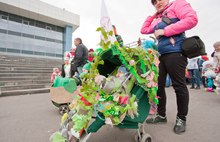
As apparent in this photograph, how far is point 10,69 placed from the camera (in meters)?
7.70

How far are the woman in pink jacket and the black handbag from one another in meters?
0.06

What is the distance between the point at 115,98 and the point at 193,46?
1009mm

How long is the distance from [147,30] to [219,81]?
258cm

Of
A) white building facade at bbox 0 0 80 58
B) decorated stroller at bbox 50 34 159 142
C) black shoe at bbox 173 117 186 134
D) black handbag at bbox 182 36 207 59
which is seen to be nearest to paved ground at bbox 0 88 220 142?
black shoe at bbox 173 117 186 134

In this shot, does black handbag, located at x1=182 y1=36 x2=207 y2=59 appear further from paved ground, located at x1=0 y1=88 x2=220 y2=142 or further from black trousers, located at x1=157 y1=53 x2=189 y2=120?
paved ground, located at x1=0 y1=88 x2=220 y2=142

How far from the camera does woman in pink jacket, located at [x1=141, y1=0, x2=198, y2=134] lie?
1.51 metres

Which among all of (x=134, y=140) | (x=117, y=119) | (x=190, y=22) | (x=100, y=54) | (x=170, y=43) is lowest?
(x=134, y=140)

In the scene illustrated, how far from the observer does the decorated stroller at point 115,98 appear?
1069 mm

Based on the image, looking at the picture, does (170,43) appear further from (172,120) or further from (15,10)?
(15,10)

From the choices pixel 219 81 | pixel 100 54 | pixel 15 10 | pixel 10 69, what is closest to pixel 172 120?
pixel 100 54

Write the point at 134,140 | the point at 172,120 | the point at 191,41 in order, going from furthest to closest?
1. the point at 172,120
2. the point at 191,41
3. the point at 134,140

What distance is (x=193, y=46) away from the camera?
1506 mm

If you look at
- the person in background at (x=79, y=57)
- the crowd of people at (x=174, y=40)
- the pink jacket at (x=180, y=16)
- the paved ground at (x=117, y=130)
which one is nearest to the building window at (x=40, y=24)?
the person in background at (x=79, y=57)

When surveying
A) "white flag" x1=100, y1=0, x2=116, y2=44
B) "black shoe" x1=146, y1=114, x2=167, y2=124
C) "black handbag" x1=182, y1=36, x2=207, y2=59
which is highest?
"white flag" x1=100, y1=0, x2=116, y2=44
